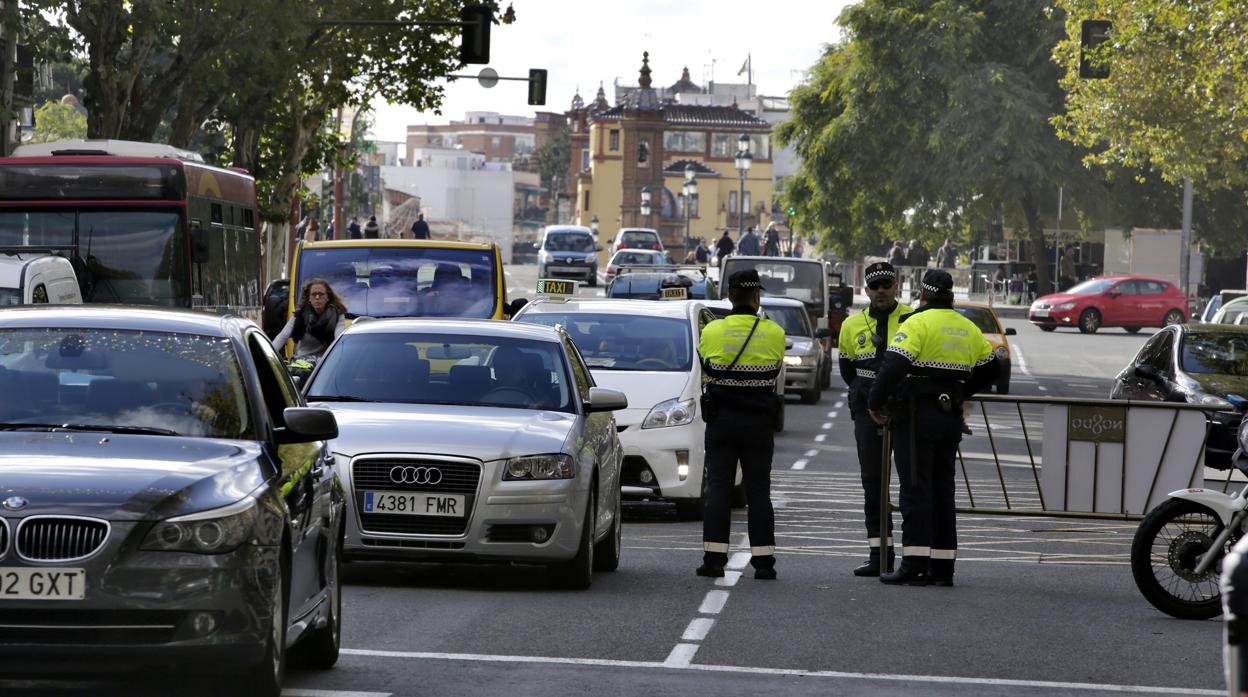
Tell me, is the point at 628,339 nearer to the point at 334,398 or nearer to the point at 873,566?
the point at 873,566

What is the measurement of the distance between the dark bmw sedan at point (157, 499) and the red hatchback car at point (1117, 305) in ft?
167

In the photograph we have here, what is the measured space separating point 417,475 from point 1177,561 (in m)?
3.85

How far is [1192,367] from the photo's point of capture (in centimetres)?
2166

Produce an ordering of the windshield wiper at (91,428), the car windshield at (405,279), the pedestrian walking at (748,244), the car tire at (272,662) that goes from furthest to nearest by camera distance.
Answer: the pedestrian walking at (748,244) < the car windshield at (405,279) < the windshield wiper at (91,428) < the car tire at (272,662)

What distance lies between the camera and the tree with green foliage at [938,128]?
66.8 meters

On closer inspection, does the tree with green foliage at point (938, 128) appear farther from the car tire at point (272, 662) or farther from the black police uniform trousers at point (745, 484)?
the car tire at point (272, 662)

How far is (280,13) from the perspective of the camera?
3059 cm

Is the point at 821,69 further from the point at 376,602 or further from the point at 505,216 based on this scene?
the point at 505,216

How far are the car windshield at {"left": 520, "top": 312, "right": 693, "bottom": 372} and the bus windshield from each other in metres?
6.19

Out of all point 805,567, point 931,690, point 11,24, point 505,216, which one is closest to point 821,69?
point 11,24

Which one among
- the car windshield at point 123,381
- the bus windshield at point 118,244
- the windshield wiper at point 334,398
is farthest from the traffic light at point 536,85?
the car windshield at point 123,381

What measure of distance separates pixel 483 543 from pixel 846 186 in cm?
6000

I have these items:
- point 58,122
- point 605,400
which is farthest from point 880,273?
point 58,122

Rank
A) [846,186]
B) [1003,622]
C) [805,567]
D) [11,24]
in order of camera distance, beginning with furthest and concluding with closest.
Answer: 1. [846,186]
2. [11,24]
3. [805,567]
4. [1003,622]
